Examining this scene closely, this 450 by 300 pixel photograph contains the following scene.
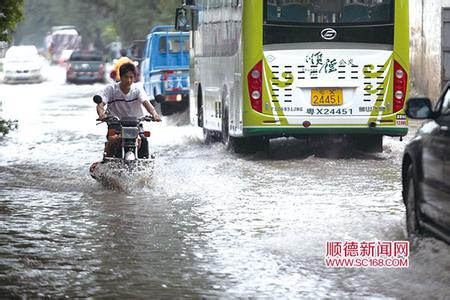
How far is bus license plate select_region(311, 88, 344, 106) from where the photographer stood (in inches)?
757

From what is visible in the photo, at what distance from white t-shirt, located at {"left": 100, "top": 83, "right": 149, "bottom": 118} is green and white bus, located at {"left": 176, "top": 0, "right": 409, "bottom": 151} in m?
3.63

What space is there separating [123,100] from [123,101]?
0.08ft

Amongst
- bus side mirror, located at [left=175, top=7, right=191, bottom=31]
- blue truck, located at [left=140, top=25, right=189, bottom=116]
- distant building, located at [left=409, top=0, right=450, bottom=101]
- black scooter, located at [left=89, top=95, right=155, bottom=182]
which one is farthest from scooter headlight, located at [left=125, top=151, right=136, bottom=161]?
distant building, located at [left=409, top=0, right=450, bottom=101]

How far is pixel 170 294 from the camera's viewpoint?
8.41 meters

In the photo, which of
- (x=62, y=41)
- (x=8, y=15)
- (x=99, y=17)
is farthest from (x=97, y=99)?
(x=99, y=17)

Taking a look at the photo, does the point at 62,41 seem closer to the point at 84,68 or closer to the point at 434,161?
the point at 84,68

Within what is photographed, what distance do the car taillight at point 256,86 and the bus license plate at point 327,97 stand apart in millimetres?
804

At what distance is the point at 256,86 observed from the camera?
62.2ft

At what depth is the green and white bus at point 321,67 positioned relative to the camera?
62.2 ft

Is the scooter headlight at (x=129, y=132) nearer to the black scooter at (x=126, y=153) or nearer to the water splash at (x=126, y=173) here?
the black scooter at (x=126, y=153)

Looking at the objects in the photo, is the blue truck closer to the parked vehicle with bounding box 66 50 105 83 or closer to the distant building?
the distant building

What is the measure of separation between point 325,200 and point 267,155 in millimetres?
6519

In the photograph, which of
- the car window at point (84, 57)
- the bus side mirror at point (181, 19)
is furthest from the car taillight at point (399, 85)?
the car window at point (84, 57)

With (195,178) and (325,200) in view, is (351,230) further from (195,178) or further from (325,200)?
(195,178)
